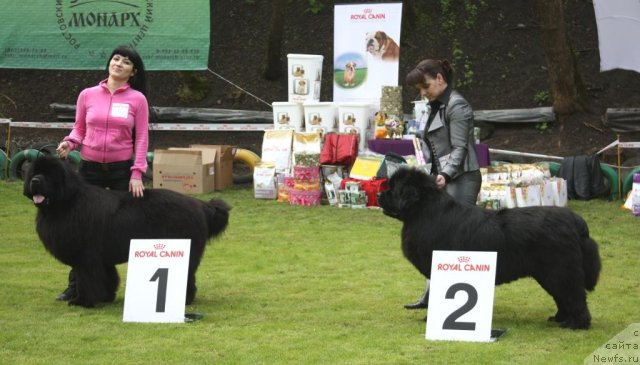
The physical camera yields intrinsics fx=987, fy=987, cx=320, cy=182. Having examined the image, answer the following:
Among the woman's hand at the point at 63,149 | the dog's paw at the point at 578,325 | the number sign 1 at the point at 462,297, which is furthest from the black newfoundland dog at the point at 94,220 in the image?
the dog's paw at the point at 578,325

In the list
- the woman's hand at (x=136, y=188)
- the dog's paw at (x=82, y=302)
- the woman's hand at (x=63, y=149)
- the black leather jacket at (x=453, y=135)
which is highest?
the black leather jacket at (x=453, y=135)

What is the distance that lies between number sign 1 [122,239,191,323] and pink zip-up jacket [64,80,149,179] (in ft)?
2.32

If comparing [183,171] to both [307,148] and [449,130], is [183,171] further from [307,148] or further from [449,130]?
[449,130]

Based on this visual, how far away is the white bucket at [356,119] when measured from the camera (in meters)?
12.3

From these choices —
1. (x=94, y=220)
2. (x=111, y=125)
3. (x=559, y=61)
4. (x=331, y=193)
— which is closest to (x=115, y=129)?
(x=111, y=125)

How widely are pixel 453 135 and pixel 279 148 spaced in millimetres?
6511

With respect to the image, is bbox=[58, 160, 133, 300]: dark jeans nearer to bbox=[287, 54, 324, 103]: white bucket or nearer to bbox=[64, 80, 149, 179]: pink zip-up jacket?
bbox=[64, 80, 149, 179]: pink zip-up jacket

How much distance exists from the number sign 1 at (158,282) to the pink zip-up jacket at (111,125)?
707 mm

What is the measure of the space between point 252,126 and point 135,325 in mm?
8398

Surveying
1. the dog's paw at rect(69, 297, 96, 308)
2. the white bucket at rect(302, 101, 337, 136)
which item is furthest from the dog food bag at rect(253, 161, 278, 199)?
the dog's paw at rect(69, 297, 96, 308)

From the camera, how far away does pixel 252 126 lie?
562 inches

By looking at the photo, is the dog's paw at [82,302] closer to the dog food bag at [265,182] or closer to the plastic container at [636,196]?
the dog food bag at [265,182]

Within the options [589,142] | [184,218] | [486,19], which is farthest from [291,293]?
[486,19]

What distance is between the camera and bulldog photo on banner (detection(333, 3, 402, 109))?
42.8 ft
